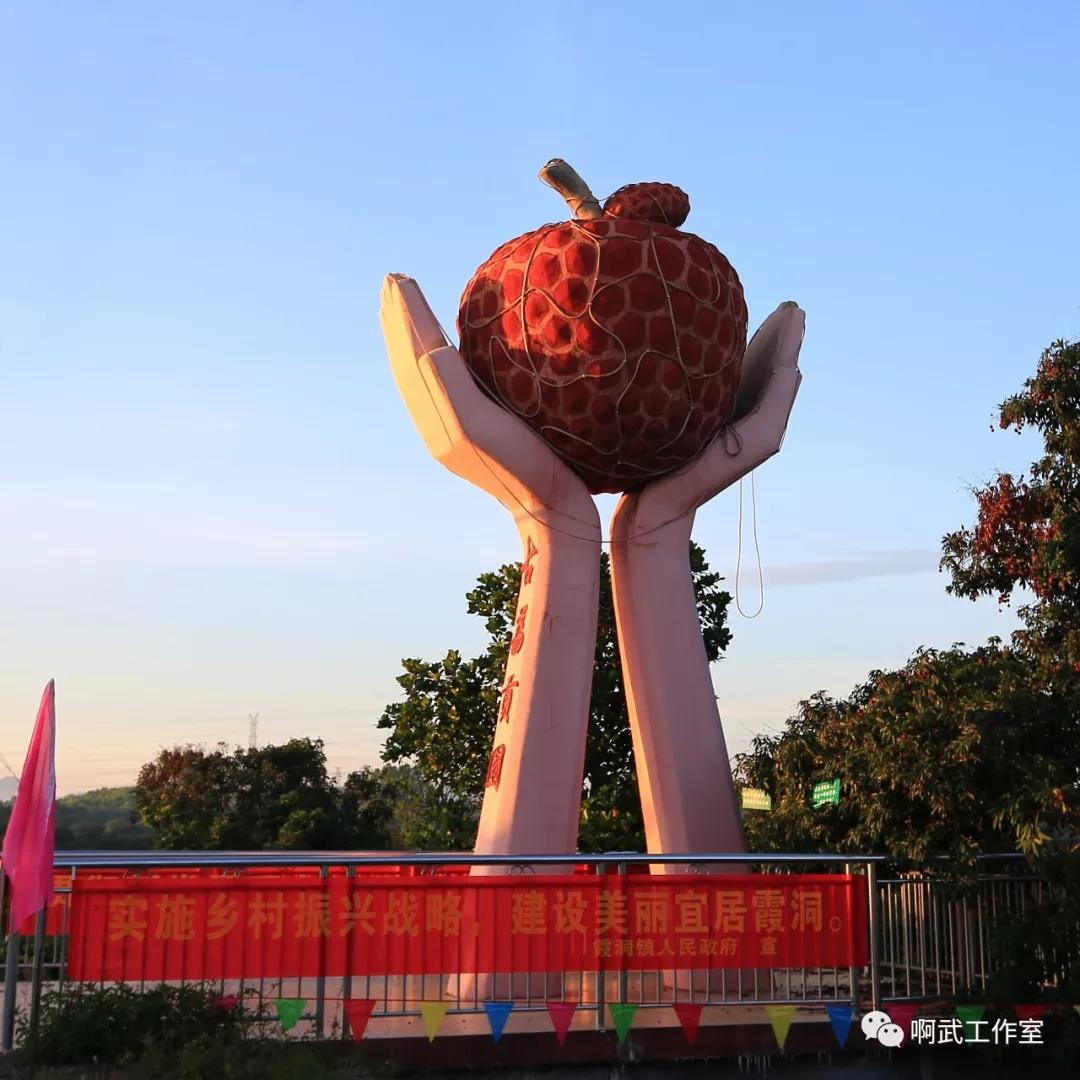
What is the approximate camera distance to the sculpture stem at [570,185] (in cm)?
1365

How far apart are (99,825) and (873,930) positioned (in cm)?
6350

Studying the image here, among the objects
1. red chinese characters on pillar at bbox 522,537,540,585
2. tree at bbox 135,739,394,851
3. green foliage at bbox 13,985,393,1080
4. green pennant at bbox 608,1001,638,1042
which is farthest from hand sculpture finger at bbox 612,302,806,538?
tree at bbox 135,739,394,851

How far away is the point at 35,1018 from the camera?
8.45 metres

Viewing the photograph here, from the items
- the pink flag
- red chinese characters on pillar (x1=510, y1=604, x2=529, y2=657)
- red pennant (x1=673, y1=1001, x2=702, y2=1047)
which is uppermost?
red chinese characters on pillar (x1=510, y1=604, x2=529, y2=657)

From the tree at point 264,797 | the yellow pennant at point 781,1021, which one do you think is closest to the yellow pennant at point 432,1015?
the yellow pennant at point 781,1021

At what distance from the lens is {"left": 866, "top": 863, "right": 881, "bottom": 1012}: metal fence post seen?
10070mm

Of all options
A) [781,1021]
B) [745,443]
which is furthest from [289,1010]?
[745,443]

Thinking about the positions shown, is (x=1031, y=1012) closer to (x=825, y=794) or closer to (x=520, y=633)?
(x=825, y=794)

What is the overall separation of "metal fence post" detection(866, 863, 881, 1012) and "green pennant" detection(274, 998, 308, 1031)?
173 inches

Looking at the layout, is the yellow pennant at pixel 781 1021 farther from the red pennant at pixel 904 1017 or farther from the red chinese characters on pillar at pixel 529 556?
the red chinese characters on pillar at pixel 529 556

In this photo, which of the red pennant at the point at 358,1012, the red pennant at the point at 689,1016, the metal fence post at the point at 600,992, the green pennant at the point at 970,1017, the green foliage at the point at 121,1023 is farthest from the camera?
the green pennant at the point at 970,1017

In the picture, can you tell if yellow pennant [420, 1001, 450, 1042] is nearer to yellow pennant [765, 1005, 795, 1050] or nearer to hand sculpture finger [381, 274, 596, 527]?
yellow pennant [765, 1005, 795, 1050]

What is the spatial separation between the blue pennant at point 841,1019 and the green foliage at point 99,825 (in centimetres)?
619

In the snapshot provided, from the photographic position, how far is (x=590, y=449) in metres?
12.9
